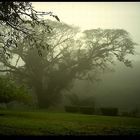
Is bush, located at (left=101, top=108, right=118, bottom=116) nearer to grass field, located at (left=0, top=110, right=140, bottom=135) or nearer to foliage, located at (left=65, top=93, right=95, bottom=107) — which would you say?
foliage, located at (left=65, top=93, right=95, bottom=107)

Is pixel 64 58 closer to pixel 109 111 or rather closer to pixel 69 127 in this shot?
pixel 109 111

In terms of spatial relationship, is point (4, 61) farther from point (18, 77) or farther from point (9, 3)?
point (9, 3)

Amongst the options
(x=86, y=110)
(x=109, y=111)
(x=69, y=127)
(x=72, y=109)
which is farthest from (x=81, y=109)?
(x=69, y=127)

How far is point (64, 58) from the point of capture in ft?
42.1

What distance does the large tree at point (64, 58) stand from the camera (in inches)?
470

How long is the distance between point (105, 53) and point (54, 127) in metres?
6.82


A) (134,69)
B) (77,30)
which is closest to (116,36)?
(77,30)

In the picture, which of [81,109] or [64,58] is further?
[64,58]

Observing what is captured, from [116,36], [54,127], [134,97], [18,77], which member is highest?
[116,36]

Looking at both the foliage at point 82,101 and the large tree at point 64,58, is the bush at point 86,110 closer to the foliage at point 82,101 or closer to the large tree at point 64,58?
the foliage at point 82,101

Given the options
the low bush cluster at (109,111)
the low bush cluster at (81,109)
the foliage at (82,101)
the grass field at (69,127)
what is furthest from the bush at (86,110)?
the grass field at (69,127)

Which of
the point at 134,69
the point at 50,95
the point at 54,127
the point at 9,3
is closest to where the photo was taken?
the point at 9,3

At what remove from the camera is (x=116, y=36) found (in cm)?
1305

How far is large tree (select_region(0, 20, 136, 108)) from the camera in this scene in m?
11.9
